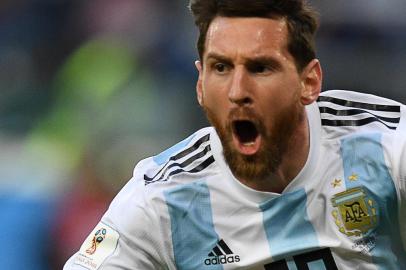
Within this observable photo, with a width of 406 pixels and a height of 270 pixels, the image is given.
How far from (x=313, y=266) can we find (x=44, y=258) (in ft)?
5.59

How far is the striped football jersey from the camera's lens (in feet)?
7.06

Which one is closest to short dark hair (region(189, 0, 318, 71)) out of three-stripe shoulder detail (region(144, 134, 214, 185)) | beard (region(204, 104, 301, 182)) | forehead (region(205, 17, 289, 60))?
forehead (region(205, 17, 289, 60))

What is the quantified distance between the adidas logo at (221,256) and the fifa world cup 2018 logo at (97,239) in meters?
0.27

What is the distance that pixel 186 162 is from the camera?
226 cm

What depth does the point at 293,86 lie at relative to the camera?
2139 mm

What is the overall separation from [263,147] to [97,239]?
0.49 metres

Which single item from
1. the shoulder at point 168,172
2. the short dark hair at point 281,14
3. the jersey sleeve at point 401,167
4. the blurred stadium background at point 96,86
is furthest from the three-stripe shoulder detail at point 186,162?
the blurred stadium background at point 96,86

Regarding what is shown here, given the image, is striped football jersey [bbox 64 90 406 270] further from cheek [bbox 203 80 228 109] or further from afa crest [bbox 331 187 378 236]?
cheek [bbox 203 80 228 109]

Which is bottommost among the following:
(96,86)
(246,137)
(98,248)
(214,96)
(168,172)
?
(96,86)

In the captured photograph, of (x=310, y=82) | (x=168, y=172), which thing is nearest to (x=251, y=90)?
(x=310, y=82)

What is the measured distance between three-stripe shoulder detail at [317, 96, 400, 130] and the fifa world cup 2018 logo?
2.14 feet

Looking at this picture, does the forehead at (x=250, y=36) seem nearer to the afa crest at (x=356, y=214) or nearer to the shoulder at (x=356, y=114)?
the shoulder at (x=356, y=114)

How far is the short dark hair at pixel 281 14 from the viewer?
209cm

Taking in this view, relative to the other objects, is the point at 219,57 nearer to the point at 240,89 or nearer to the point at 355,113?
the point at 240,89
